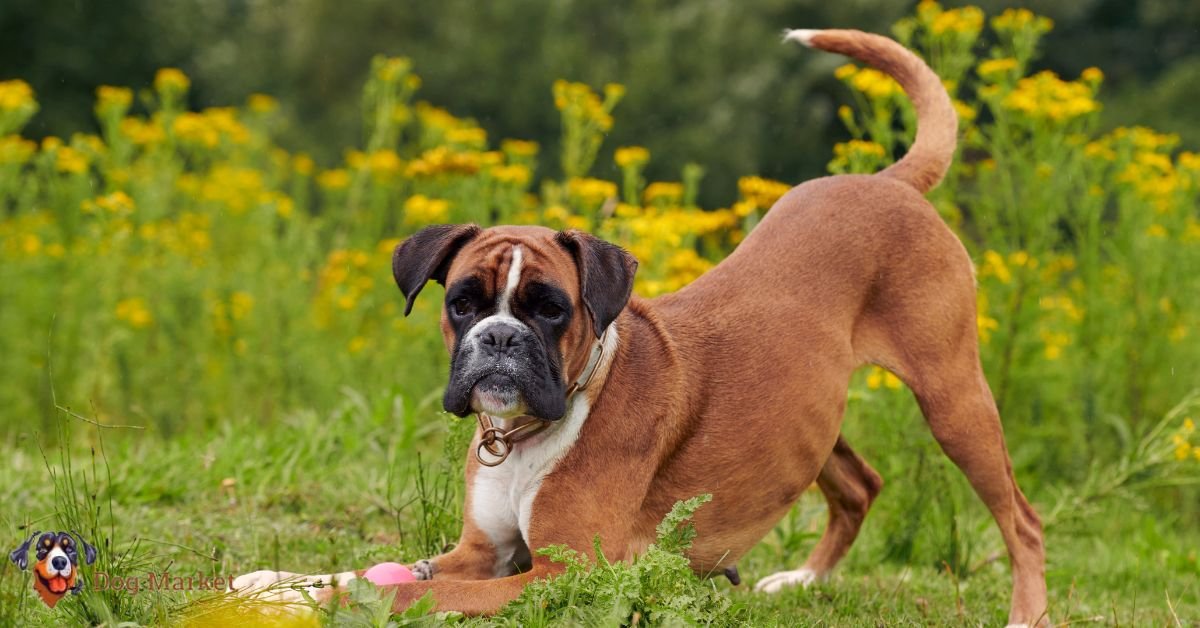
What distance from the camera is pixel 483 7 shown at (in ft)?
79.8

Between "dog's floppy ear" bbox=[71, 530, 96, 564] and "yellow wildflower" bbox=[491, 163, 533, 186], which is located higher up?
"dog's floppy ear" bbox=[71, 530, 96, 564]

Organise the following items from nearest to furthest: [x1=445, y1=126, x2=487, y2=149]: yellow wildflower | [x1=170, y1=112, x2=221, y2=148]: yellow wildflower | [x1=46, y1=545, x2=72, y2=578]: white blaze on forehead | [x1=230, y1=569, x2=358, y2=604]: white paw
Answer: [x1=46, y1=545, x2=72, y2=578]: white blaze on forehead
[x1=230, y1=569, x2=358, y2=604]: white paw
[x1=445, y1=126, x2=487, y2=149]: yellow wildflower
[x1=170, y1=112, x2=221, y2=148]: yellow wildflower

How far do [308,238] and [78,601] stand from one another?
219 inches

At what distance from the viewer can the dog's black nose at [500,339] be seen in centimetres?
388

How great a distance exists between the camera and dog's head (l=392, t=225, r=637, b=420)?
389 centimetres

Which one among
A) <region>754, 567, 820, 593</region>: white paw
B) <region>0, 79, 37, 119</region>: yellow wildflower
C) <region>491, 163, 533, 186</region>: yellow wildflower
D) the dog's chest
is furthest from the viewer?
<region>0, 79, 37, 119</region>: yellow wildflower

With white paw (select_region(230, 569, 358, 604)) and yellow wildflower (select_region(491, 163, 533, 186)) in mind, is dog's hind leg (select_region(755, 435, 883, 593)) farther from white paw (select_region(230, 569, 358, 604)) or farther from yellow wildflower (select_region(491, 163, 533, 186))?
yellow wildflower (select_region(491, 163, 533, 186))

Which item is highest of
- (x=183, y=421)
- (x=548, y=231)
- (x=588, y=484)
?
(x=548, y=231)

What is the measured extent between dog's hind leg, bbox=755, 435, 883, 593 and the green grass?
12 cm

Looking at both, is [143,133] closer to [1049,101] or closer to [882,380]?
[882,380]

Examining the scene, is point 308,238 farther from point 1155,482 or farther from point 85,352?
point 1155,482

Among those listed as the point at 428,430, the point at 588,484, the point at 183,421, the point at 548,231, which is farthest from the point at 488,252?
the point at 183,421

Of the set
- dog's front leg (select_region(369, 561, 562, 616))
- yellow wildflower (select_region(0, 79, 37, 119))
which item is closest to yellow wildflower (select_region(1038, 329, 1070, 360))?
dog's front leg (select_region(369, 561, 562, 616))

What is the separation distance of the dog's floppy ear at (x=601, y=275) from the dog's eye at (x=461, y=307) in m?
0.36
